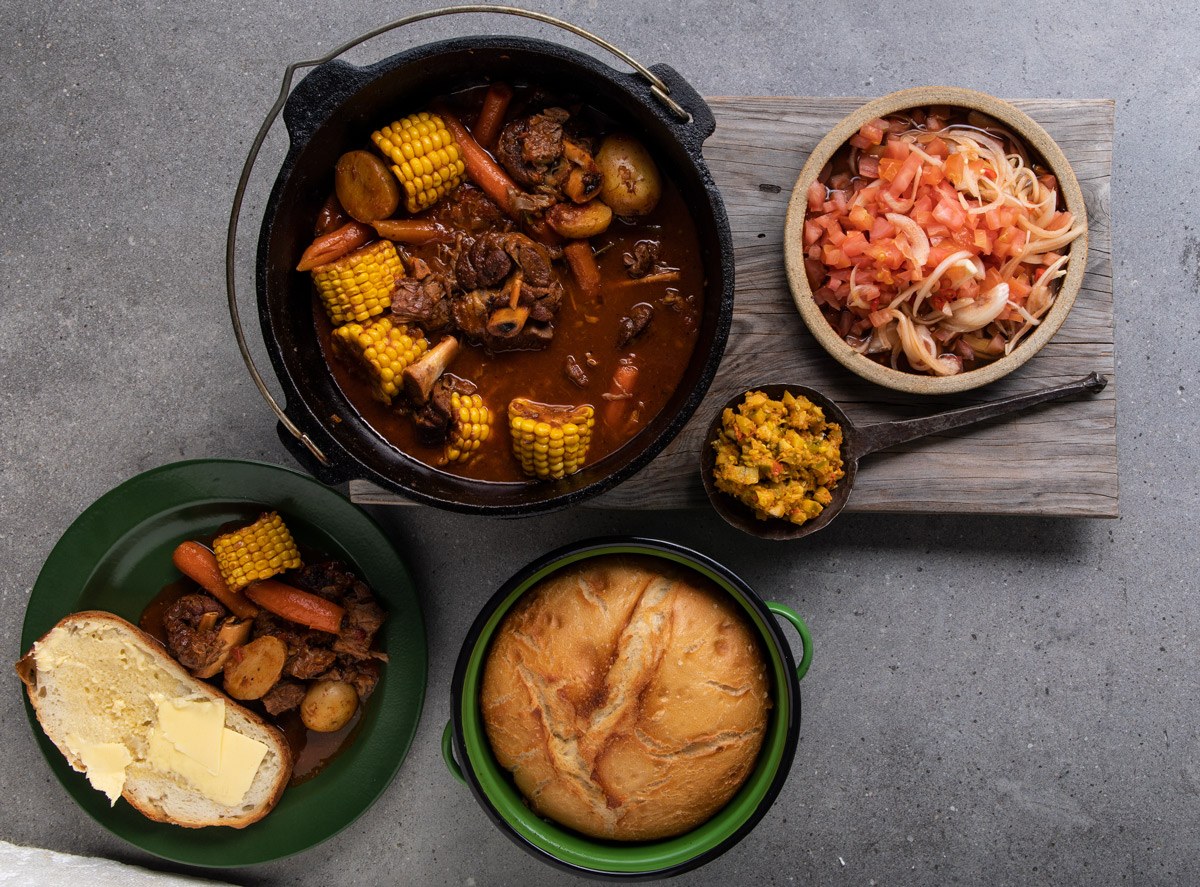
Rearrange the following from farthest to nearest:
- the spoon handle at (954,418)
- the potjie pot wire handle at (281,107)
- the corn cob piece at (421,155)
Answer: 1. the spoon handle at (954,418)
2. the corn cob piece at (421,155)
3. the potjie pot wire handle at (281,107)

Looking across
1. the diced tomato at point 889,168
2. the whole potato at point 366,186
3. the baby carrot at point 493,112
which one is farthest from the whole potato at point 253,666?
the diced tomato at point 889,168

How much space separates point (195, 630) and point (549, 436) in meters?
1.73

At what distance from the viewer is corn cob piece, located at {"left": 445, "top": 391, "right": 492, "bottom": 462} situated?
8.20ft

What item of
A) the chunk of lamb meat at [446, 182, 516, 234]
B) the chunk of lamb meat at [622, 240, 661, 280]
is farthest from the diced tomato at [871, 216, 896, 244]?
the chunk of lamb meat at [446, 182, 516, 234]

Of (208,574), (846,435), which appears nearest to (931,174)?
(846,435)

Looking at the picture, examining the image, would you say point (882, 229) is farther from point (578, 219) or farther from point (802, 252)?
point (578, 219)

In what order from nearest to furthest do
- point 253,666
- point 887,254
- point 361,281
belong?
point 361,281 → point 887,254 → point 253,666

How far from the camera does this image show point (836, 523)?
333 cm

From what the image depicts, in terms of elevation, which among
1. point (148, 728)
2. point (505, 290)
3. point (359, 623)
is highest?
point (505, 290)

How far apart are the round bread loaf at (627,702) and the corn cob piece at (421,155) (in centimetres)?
139

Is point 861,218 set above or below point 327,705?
above

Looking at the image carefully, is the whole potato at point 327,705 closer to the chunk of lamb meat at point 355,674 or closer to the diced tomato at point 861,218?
the chunk of lamb meat at point 355,674

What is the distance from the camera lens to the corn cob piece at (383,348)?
2.45 m

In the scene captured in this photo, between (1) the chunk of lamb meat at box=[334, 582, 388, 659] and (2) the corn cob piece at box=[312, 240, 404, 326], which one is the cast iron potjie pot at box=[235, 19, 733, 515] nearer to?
(2) the corn cob piece at box=[312, 240, 404, 326]
